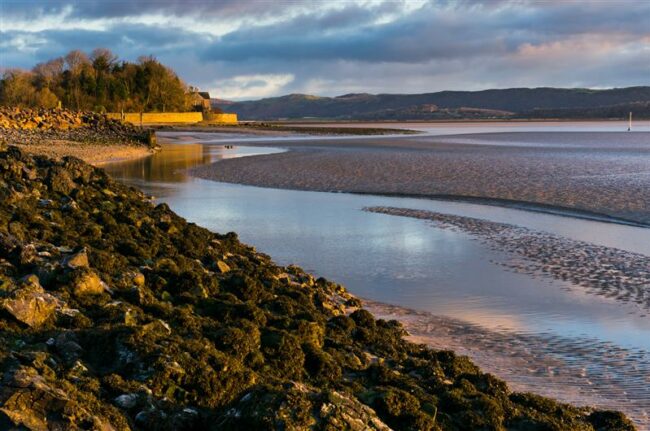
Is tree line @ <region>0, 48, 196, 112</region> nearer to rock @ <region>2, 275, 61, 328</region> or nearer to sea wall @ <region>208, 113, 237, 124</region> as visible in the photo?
sea wall @ <region>208, 113, 237, 124</region>

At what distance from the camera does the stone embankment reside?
3505 centimetres

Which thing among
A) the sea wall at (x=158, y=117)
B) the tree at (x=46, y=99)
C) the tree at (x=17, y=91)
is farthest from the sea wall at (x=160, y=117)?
the tree at (x=17, y=91)

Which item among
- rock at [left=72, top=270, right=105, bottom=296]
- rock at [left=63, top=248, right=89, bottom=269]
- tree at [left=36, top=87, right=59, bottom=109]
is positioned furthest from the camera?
tree at [left=36, top=87, right=59, bottom=109]

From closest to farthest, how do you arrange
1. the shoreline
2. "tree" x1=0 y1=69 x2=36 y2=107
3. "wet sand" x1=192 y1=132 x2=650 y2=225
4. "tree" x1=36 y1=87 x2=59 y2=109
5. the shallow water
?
the shallow water
"wet sand" x1=192 y1=132 x2=650 y2=225
the shoreline
"tree" x1=36 y1=87 x2=59 y2=109
"tree" x1=0 y1=69 x2=36 y2=107

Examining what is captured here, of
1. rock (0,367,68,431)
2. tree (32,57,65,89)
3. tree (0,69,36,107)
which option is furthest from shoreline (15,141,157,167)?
tree (32,57,65,89)

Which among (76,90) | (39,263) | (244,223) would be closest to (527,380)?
(39,263)

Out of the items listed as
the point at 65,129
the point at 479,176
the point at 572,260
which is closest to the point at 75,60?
the point at 65,129

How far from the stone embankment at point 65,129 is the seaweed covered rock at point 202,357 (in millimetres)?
26827

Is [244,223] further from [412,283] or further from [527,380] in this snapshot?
[527,380]

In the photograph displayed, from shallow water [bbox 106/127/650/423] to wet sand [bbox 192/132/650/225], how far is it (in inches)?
62.2

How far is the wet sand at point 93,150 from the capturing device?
1103 inches

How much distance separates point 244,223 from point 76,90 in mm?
64212

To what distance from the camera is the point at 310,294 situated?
7.56m

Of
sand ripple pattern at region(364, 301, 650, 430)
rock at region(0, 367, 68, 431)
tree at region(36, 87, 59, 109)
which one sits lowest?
sand ripple pattern at region(364, 301, 650, 430)
